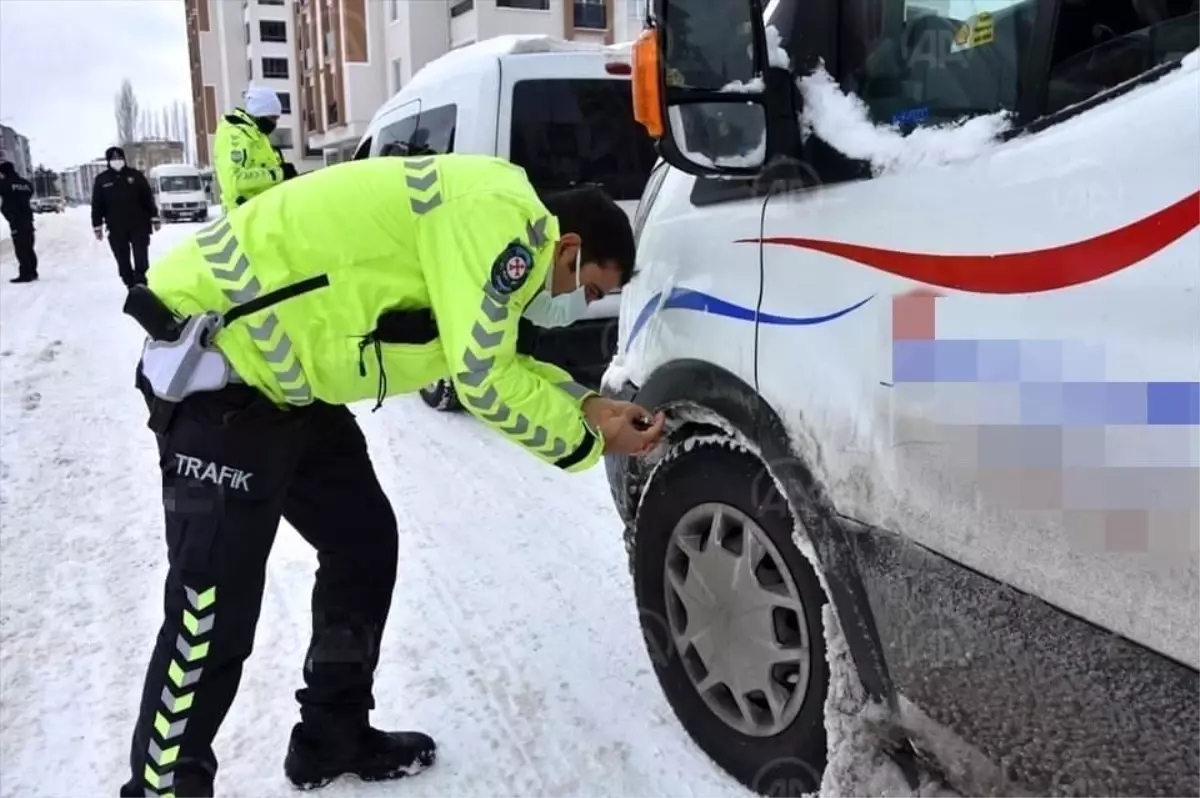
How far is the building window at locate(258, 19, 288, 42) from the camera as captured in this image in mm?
60344

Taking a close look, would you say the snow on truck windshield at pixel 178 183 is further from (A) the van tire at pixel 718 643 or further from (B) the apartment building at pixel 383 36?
(A) the van tire at pixel 718 643

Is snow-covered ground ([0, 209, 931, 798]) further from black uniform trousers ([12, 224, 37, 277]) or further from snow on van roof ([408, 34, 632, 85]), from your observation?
black uniform trousers ([12, 224, 37, 277])

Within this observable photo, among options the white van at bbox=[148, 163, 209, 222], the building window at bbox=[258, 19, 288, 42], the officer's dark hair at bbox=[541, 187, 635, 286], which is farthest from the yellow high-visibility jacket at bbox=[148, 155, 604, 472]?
the building window at bbox=[258, 19, 288, 42]

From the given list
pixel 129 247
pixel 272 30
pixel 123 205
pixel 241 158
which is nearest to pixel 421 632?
pixel 241 158

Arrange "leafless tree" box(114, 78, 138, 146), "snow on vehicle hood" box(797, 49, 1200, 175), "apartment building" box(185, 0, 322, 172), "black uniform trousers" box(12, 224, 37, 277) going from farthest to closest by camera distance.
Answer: "leafless tree" box(114, 78, 138, 146) → "apartment building" box(185, 0, 322, 172) → "black uniform trousers" box(12, 224, 37, 277) → "snow on vehicle hood" box(797, 49, 1200, 175)

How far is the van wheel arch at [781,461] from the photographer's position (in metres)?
2.01

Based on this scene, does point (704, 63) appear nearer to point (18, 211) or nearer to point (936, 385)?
point (936, 385)

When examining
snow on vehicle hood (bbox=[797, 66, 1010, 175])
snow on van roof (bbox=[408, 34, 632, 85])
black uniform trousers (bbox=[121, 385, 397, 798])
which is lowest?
black uniform trousers (bbox=[121, 385, 397, 798])

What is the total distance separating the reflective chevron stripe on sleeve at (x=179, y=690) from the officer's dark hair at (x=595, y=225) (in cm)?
113

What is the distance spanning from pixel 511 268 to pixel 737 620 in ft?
3.35

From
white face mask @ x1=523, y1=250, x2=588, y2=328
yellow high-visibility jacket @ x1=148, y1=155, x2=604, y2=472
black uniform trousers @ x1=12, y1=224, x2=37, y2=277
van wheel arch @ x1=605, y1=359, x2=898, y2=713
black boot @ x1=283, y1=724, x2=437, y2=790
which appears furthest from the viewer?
black uniform trousers @ x1=12, y1=224, x2=37, y2=277

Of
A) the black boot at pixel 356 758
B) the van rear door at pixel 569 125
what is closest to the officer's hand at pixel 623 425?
the black boot at pixel 356 758

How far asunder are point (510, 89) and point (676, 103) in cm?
410

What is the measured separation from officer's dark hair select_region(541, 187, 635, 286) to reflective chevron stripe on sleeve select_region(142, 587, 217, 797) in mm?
1129
